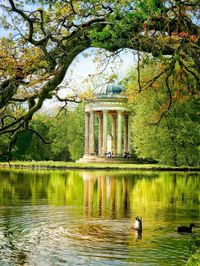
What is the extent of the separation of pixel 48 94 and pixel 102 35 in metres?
1.98

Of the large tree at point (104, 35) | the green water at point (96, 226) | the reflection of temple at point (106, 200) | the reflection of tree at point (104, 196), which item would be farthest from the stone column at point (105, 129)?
the large tree at point (104, 35)

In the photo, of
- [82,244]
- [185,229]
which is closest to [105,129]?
[185,229]

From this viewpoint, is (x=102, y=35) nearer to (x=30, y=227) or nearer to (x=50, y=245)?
(x=50, y=245)

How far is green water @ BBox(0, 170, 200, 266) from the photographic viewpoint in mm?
13930

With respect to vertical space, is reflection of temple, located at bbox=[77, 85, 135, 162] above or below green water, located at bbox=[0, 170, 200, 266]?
above

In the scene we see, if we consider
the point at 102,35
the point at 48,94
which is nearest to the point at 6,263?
the point at 48,94

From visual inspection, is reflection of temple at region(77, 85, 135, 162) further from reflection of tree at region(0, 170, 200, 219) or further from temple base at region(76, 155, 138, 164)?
reflection of tree at region(0, 170, 200, 219)

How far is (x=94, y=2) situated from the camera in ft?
40.2

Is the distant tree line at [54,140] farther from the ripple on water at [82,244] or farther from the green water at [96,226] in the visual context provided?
the ripple on water at [82,244]

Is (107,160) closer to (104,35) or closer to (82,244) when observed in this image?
(82,244)

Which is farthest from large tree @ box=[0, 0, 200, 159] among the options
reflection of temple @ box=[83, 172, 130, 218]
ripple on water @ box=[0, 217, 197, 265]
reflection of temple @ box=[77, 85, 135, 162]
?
reflection of temple @ box=[77, 85, 135, 162]

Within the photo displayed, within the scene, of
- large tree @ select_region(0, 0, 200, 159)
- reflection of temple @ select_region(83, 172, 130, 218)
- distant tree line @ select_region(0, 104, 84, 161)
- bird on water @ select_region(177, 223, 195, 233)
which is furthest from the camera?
distant tree line @ select_region(0, 104, 84, 161)

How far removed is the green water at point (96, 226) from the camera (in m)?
13.9

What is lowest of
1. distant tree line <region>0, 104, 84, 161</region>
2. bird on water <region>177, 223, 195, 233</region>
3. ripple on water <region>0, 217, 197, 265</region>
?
ripple on water <region>0, 217, 197, 265</region>
